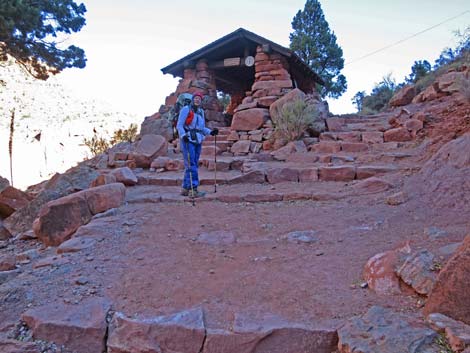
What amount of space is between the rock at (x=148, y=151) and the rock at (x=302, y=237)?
5.06 metres

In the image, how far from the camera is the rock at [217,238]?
418cm

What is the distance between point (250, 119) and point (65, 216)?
6167 millimetres

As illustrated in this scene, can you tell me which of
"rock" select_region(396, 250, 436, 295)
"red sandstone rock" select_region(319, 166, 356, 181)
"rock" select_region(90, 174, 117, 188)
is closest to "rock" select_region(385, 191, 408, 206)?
"red sandstone rock" select_region(319, 166, 356, 181)

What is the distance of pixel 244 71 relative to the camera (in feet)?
45.5

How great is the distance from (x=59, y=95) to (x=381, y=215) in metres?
19.8

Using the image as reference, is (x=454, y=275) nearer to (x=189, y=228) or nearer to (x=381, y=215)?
(x=381, y=215)

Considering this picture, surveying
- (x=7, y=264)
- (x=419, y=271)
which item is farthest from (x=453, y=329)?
(x=7, y=264)

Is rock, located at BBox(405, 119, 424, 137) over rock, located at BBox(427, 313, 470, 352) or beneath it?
over

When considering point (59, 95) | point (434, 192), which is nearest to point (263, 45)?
point (434, 192)

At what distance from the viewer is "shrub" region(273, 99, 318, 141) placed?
898cm

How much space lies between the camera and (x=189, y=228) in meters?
4.66

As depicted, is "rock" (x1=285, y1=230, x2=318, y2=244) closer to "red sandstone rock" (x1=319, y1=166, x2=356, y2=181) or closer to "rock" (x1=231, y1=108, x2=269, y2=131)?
"red sandstone rock" (x1=319, y1=166, x2=356, y2=181)

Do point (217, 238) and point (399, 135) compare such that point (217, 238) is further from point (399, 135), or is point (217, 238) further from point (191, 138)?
point (399, 135)

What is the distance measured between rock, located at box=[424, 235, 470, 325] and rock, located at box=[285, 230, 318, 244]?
1.65 metres
